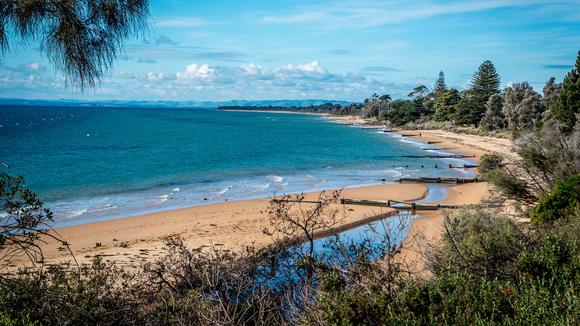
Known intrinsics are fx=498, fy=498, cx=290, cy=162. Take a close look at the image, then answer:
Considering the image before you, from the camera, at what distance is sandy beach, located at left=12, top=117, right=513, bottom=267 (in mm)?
19047

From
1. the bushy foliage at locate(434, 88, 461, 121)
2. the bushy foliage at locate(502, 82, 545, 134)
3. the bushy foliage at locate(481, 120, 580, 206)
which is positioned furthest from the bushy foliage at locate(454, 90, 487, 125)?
the bushy foliage at locate(481, 120, 580, 206)

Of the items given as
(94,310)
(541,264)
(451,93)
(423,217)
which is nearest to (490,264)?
(541,264)

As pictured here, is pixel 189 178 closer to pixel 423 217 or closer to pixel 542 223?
pixel 423 217

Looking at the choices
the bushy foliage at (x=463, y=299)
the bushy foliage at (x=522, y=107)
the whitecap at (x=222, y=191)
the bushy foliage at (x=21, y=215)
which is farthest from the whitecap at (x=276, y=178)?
the bushy foliage at (x=21, y=215)

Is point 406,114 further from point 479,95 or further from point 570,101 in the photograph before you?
point 570,101

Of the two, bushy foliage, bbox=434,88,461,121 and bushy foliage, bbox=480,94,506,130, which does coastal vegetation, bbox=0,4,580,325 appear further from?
bushy foliage, bbox=434,88,461,121

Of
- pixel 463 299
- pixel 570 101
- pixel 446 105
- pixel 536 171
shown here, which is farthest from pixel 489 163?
pixel 446 105

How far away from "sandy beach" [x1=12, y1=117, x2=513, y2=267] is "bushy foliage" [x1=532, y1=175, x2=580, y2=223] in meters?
3.66

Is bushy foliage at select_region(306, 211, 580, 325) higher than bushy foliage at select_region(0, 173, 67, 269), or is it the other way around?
bushy foliage at select_region(0, 173, 67, 269)

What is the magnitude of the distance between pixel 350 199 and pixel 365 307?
77.3 feet

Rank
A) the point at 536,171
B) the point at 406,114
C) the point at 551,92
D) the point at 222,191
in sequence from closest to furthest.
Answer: the point at 536,171 < the point at 222,191 < the point at 551,92 < the point at 406,114

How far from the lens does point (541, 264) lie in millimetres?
7879

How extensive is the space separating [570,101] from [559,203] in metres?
26.5

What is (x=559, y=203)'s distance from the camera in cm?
1680
